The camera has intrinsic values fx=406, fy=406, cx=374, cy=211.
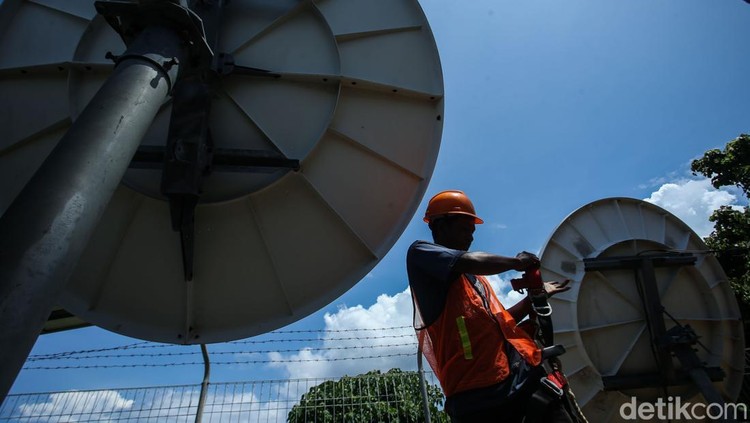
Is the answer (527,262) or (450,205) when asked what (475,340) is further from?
(450,205)

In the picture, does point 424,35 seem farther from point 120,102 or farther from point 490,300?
point 120,102

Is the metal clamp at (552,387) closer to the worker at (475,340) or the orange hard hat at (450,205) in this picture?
the worker at (475,340)

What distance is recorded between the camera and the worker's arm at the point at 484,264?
100 inches

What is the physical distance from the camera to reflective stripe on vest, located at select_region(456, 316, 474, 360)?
2414mm

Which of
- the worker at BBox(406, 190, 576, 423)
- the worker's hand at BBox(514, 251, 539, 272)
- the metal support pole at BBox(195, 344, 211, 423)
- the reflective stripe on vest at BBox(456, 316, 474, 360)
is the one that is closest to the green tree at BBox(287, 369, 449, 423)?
the metal support pole at BBox(195, 344, 211, 423)

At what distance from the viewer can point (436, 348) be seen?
271cm

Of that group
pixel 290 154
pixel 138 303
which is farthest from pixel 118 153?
pixel 138 303

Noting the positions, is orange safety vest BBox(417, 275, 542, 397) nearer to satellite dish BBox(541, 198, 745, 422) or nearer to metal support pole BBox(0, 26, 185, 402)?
metal support pole BBox(0, 26, 185, 402)

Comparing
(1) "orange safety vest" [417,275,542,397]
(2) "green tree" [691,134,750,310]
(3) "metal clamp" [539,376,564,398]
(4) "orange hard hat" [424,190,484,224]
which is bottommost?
(3) "metal clamp" [539,376,564,398]

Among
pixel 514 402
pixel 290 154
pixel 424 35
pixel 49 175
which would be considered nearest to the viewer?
pixel 49 175

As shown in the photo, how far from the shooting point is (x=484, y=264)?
2.54 m

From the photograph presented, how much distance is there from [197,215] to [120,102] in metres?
2.00

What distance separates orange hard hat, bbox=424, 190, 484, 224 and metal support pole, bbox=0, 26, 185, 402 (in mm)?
2084

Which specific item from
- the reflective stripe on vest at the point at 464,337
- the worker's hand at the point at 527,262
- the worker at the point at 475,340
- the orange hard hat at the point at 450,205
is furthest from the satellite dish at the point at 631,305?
the reflective stripe on vest at the point at 464,337
